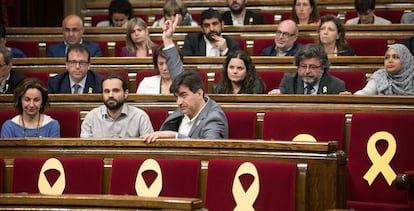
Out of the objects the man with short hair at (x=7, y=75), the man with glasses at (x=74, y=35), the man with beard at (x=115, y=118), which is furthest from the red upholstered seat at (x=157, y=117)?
the man with glasses at (x=74, y=35)

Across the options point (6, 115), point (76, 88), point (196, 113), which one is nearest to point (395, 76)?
point (196, 113)

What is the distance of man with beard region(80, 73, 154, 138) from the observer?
2.84 meters

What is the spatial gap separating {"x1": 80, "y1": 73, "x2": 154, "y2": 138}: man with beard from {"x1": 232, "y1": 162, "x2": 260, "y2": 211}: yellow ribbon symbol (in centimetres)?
67

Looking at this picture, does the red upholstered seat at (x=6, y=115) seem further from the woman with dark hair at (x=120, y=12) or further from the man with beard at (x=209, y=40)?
the woman with dark hair at (x=120, y=12)

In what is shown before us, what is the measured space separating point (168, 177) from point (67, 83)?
3.93ft

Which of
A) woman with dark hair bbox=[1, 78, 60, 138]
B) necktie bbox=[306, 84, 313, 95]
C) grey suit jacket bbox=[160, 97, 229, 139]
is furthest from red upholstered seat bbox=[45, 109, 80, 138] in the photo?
necktie bbox=[306, 84, 313, 95]

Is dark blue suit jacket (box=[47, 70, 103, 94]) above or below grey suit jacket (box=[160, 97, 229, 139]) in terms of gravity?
above

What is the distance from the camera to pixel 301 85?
307 centimetres

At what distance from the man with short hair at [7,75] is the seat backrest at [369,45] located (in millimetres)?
1201

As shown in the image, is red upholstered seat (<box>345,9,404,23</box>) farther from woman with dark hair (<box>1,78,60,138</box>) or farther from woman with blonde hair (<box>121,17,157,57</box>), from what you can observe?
woman with dark hair (<box>1,78,60,138</box>)

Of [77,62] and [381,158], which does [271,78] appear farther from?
[381,158]

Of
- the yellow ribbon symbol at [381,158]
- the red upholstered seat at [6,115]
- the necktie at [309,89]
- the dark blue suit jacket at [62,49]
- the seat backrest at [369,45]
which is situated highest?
the seat backrest at [369,45]

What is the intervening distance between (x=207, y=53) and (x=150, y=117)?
0.83 metres

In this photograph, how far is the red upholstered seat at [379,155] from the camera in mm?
2508
